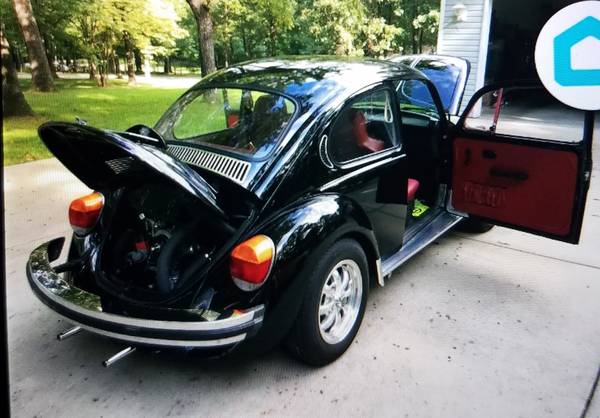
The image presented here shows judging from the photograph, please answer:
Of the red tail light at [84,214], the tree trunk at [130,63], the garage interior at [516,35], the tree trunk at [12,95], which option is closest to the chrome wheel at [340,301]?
the red tail light at [84,214]

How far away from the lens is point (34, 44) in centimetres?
1295

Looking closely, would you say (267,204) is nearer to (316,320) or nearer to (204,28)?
(316,320)

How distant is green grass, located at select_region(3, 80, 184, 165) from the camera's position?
26.2 ft

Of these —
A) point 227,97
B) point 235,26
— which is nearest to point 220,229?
point 227,97

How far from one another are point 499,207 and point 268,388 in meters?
2.28

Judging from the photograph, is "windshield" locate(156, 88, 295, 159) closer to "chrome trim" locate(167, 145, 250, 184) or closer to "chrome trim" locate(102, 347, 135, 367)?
"chrome trim" locate(167, 145, 250, 184)

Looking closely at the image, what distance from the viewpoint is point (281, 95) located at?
2.90 metres

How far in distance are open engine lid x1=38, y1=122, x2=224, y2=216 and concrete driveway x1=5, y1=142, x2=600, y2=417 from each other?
1059 mm

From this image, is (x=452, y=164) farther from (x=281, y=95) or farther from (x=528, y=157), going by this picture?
(x=281, y=95)

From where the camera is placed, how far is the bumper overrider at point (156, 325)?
2.11 m

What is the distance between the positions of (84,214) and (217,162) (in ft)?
3.15

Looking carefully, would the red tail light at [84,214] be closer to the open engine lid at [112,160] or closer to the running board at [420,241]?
the open engine lid at [112,160]

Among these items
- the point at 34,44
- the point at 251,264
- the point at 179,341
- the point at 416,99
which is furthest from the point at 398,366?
the point at 34,44

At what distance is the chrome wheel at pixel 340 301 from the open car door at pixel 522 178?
1422 mm
